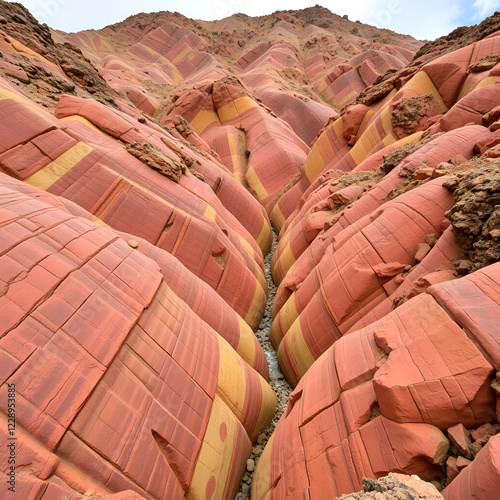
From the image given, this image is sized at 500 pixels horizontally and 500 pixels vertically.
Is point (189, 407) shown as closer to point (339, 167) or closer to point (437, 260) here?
point (437, 260)

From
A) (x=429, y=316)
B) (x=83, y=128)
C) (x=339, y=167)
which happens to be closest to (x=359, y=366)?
(x=429, y=316)

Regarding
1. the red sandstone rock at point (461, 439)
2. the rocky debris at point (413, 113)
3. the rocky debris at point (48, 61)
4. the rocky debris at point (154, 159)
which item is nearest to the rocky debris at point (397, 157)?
the rocky debris at point (413, 113)

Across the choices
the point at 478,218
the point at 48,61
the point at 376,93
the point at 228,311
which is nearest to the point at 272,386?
the point at 228,311

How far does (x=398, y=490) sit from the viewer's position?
2523 mm

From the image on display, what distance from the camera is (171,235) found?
9656mm

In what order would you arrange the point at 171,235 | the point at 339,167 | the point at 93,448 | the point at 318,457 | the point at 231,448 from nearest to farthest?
the point at 93,448, the point at 318,457, the point at 231,448, the point at 171,235, the point at 339,167

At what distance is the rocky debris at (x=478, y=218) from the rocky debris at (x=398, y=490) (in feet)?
13.7

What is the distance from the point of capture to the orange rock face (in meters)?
3.55

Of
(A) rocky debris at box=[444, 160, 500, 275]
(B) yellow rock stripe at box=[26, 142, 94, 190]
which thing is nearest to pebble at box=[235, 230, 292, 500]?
(A) rocky debris at box=[444, 160, 500, 275]

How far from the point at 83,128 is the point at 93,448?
10.9 metres

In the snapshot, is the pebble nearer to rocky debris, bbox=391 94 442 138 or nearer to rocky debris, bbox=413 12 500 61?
rocky debris, bbox=391 94 442 138

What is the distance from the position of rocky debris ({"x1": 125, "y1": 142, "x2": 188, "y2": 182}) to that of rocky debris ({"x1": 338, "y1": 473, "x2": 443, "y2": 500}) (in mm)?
10929

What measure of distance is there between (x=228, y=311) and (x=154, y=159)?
22.9 feet

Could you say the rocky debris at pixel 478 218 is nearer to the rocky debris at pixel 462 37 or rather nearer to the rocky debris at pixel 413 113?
the rocky debris at pixel 413 113
